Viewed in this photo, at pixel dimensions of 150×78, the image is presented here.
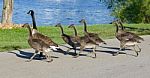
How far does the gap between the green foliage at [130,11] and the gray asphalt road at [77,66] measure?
1950 cm

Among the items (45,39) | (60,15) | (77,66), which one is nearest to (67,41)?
(45,39)

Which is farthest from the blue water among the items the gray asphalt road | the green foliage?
the gray asphalt road

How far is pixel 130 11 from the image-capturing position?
3547 centimetres

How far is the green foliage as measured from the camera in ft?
113

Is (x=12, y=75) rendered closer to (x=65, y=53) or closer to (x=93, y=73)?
(x=93, y=73)

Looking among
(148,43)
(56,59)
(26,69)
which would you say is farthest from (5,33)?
(26,69)

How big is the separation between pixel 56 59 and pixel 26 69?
1.85 meters

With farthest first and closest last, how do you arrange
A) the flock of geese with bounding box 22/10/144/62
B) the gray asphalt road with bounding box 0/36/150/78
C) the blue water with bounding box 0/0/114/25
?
the blue water with bounding box 0/0/114/25
the flock of geese with bounding box 22/10/144/62
the gray asphalt road with bounding box 0/36/150/78

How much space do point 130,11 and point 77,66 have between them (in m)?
23.5

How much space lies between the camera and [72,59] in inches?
535

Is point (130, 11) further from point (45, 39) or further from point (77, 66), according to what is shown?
point (77, 66)

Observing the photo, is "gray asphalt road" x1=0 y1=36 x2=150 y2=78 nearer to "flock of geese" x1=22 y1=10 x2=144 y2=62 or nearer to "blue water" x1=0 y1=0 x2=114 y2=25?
"flock of geese" x1=22 y1=10 x2=144 y2=62

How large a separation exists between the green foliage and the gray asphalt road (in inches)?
768

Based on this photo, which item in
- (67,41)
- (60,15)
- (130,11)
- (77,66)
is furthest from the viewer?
(60,15)
